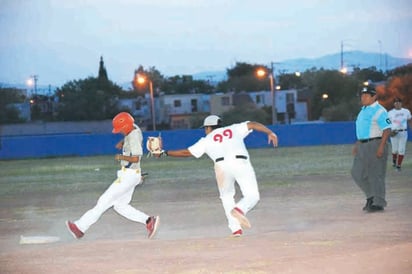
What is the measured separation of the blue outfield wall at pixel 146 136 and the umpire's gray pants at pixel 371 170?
39.3 meters

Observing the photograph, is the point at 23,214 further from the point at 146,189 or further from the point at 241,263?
the point at 241,263

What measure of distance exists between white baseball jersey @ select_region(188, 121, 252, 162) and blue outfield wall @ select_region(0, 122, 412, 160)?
42.1 m

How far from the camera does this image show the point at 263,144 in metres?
55.0

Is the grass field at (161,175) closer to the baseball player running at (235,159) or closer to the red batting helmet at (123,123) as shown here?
the red batting helmet at (123,123)

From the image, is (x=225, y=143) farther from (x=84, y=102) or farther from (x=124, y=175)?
(x=84, y=102)

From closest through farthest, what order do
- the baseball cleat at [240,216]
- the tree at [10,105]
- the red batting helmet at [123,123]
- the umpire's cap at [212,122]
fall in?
the baseball cleat at [240,216]
the umpire's cap at [212,122]
the red batting helmet at [123,123]
the tree at [10,105]

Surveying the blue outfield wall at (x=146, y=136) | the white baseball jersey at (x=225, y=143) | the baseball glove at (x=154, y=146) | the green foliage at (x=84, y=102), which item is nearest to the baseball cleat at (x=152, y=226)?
the baseball glove at (x=154, y=146)

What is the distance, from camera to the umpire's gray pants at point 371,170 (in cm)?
1466

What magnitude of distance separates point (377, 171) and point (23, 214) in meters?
6.97

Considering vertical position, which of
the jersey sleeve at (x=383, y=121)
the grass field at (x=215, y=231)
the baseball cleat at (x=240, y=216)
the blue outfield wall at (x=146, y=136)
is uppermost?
the jersey sleeve at (x=383, y=121)

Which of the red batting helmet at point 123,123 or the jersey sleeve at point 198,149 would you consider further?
the red batting helmet at point 123,123

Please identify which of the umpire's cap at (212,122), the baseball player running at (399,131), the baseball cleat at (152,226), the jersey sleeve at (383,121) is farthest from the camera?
the baseball player running at (399,131)

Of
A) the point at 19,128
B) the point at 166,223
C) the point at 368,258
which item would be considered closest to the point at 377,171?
the point at 166,223

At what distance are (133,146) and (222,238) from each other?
1728 mm
